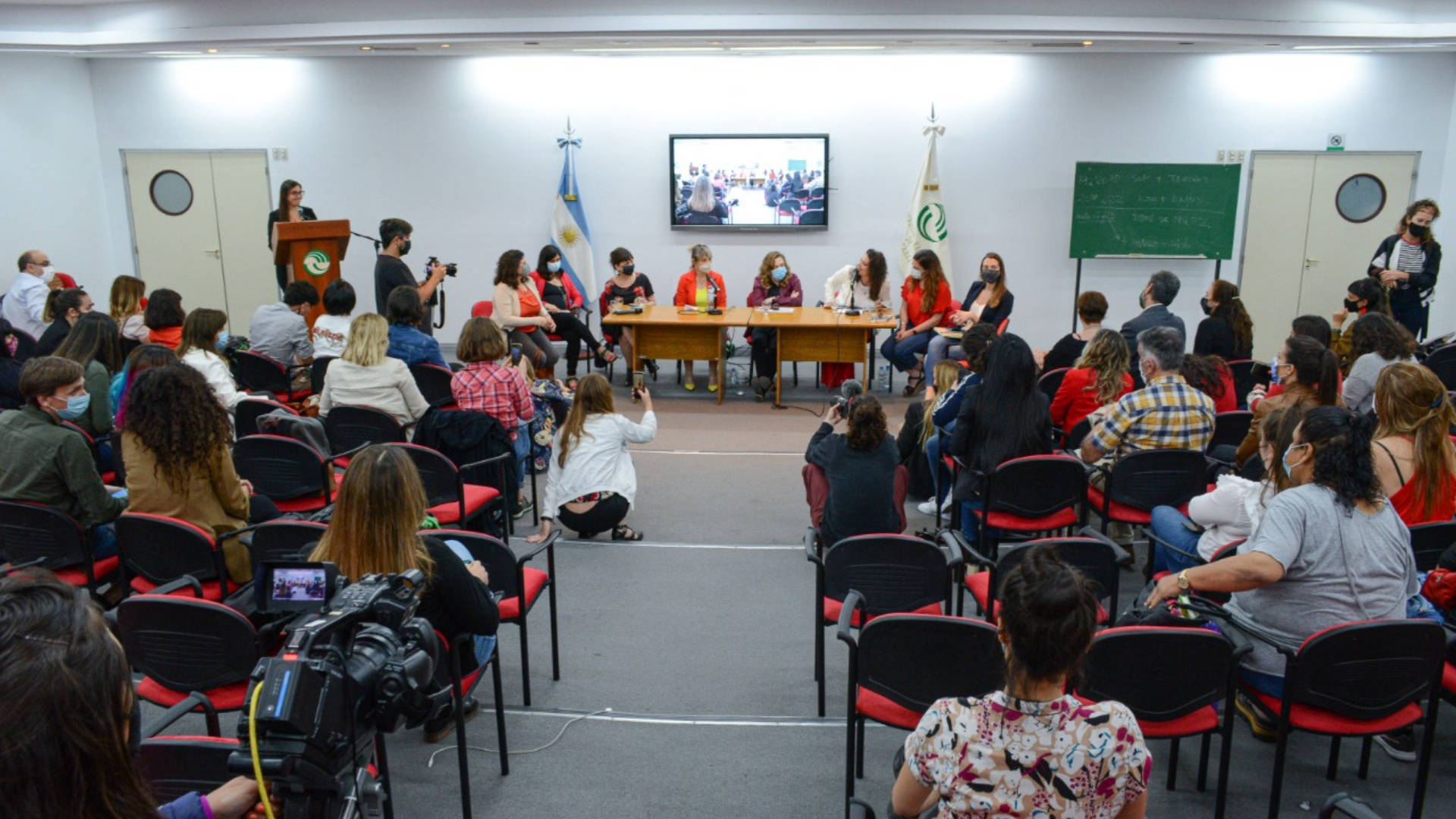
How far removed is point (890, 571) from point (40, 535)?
310 centimetres

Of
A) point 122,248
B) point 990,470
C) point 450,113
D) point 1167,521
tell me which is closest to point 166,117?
point 122,248

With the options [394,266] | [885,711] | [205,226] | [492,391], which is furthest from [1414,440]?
[205,226]

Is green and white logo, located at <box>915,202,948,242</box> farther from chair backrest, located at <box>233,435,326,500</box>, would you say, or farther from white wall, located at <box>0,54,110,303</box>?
white wall, located at <box>0,54,110,303</box>

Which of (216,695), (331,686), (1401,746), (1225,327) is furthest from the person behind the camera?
(1225,327)

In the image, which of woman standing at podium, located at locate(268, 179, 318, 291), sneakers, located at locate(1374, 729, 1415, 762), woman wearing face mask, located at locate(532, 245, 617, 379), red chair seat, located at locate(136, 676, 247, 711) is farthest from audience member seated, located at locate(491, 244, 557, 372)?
sneakers, located at locate(1374, 729, 1415, 762)

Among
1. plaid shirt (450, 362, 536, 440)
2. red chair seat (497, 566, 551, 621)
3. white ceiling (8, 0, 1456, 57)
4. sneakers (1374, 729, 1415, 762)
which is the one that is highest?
white ceiling (8, 0, 1456, 57)

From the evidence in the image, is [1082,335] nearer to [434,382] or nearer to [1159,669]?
[434,382]

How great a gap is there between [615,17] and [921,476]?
4.43m

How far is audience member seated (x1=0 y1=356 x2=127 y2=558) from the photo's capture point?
3658 millimetres

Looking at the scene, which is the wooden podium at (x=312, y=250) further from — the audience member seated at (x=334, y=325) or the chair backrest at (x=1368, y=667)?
the chair backrest at (x=1368, y=667)

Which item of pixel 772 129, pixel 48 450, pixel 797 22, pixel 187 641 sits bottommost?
pixel 187 641

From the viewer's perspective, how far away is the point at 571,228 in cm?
1013

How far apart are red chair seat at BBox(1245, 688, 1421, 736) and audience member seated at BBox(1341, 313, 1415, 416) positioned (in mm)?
2838

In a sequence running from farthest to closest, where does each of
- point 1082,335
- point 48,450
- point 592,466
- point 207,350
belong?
point 1082,335 < point 207,350 < point 592,466 < point 48,450
